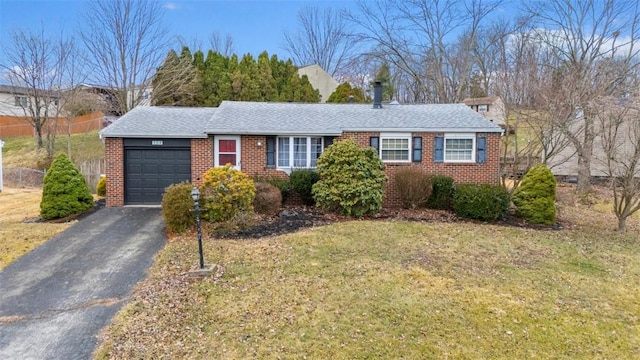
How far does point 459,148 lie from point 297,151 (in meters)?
5.96

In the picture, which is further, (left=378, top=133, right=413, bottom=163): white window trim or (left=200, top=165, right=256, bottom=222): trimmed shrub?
(left=378, top=133, right=413, bottom=163): white window trim

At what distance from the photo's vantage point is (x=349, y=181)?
40.7 ft

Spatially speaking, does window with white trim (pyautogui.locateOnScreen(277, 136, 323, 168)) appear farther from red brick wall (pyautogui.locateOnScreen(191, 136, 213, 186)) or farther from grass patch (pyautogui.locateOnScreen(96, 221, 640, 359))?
grass patch (pyautogui.locateOnScreen(96, 221, 640, 359))

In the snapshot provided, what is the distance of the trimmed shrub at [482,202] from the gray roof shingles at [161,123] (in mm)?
8882

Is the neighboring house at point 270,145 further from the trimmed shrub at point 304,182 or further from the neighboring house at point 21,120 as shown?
the neighboring house at point 21,120

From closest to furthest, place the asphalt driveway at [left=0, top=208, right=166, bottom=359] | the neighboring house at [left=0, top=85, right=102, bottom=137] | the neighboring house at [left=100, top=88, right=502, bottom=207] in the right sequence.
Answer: the asphalt driveway at [left=0, top=208, right=166, bottom=359] → the neighboring house at [left=100, top=88, right=502, bottom=207] → the neighboring house at [left=0, top=85, right=102, bottom=137]

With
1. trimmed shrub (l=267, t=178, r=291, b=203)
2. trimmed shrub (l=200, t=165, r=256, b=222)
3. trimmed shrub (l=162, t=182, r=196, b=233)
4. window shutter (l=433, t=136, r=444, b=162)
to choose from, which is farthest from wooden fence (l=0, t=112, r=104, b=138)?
window shutter (l=433, t=136, r=444, b=162)

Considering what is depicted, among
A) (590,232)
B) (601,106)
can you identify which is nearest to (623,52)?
(601,106)

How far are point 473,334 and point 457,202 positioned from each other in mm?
7779

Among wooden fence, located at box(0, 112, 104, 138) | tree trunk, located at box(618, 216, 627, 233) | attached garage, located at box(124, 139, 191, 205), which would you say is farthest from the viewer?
wooden fence, located at box(0, 112, 104, 138)

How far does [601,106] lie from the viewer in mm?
12336

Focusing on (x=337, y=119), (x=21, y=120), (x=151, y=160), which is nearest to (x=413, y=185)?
(x=337, y=119)

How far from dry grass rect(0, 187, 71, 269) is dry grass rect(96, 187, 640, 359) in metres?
3.41

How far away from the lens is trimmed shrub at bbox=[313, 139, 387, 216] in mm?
12391
